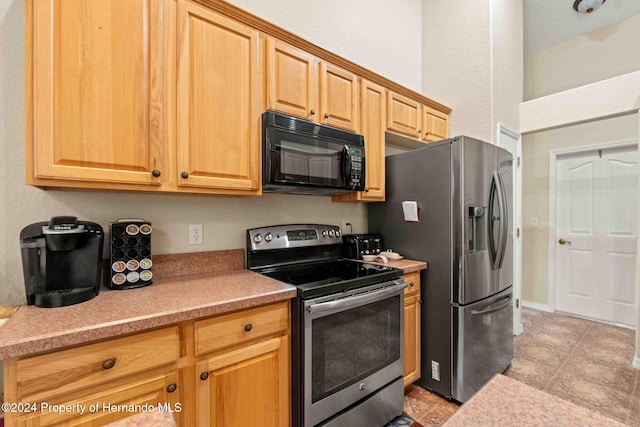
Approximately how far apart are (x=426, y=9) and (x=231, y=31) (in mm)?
2648

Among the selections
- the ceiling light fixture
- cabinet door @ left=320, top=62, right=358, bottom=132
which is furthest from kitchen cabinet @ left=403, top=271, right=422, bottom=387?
the ceiling light fixture

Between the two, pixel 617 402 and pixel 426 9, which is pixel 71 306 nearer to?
pixel 617 402

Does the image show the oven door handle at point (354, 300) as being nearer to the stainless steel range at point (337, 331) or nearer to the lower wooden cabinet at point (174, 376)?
the stainless steel range at point (337, 331)

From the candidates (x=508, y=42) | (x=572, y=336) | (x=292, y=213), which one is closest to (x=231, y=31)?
(x=292, y=213)

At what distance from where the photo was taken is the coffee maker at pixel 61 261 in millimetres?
1069

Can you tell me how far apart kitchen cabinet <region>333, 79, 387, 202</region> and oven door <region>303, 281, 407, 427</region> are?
0.72m

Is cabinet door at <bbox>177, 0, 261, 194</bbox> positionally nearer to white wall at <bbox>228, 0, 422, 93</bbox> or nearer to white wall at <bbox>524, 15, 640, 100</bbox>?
white wall at <bbox>228, 0, 422, 93</bbox>

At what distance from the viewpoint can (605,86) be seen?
8.38 ft

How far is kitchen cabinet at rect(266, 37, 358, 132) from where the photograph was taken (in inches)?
66.6

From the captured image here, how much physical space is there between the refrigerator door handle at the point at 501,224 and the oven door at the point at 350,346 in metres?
0.85

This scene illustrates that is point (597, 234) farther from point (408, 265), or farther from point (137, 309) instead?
point (137, 309)

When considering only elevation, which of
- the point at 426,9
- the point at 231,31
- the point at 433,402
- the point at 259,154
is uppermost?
the point at 426,9

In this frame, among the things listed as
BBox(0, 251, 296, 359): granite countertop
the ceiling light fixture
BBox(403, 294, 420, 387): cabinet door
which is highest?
the ceiling light fixture

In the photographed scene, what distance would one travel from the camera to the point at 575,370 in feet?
7.59
